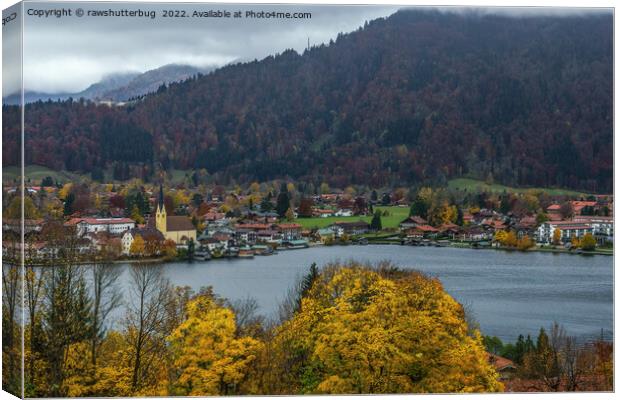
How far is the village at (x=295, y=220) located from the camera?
78.2 ft

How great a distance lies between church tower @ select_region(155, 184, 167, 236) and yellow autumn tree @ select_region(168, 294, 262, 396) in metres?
1.40

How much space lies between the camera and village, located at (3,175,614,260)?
2383 cm

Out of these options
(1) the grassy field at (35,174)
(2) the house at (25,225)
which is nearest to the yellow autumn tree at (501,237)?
(1) the grassy field at (35,174)

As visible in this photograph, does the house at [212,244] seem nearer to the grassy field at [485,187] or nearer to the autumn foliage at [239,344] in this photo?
the autumn foliage at [239,344]

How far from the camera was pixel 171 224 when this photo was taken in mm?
24203

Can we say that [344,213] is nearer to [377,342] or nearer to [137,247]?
[377,342]

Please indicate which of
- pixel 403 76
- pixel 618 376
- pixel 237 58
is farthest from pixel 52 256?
pixel 618 376

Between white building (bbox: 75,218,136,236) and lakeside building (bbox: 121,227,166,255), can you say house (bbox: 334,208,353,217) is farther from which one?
white building (bbox: 75,218,136,236)

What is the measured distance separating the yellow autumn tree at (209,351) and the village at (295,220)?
123 centimetres

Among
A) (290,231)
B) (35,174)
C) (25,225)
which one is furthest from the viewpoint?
(290,231)

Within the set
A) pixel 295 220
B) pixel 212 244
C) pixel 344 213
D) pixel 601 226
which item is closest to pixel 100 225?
pixel 212 244

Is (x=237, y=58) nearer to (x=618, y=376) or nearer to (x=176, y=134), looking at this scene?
(x=176, y=134)

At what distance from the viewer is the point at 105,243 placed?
77.9 feet

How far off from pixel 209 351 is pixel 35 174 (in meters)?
4.12
